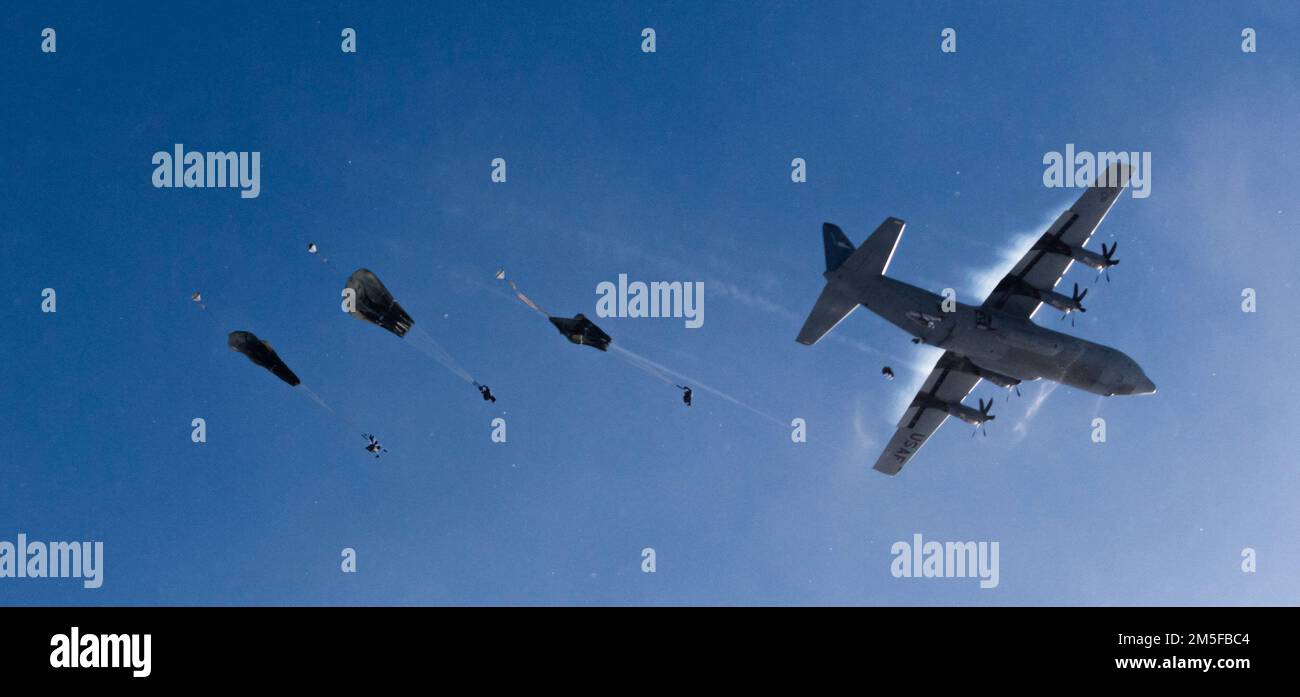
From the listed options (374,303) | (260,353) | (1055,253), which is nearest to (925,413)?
(1055,253)

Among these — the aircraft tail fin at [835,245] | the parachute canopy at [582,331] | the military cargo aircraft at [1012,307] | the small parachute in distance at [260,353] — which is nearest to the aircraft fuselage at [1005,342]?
the military cargo aircraft at [1012,307]

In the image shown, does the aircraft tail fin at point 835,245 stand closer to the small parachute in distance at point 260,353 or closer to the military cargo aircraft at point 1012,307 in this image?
the military cargo aircraft at point 1012,307

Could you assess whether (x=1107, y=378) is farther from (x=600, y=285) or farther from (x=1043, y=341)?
(x=600, y=285)

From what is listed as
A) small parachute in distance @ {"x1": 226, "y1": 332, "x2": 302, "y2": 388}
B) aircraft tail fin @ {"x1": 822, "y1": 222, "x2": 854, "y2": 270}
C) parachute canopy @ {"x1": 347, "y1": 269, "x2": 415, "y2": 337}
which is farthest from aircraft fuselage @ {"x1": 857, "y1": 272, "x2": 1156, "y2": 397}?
small parachute in distance @ {"x1": 226, "y1": 332, "x2": 302, "y2": 388}

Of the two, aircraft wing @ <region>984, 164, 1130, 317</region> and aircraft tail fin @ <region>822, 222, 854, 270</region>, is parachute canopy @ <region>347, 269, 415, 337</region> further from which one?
aircraft wing @ <region>984, 164, 1130, 317</region>
